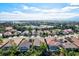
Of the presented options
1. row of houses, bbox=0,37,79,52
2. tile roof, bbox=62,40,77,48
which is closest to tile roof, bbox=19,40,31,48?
row of houses, bbox=0,37,79,52

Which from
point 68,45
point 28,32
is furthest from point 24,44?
point 68,45

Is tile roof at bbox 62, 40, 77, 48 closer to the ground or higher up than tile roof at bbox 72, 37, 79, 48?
closer to the ground

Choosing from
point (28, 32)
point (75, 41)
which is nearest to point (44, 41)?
point (28, 32)

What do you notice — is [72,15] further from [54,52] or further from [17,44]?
[17,44]

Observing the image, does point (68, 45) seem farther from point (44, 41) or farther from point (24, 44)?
point (24, 44)

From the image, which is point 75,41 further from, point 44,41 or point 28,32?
point 28,32

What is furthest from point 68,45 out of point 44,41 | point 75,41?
point 44,41

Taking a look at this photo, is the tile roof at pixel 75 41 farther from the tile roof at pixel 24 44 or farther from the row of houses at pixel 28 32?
the tile roof at pixel 24 44

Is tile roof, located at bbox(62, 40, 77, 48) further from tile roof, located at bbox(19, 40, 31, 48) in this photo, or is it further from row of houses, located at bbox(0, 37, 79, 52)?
tile roof, located at bbox(19, 40, 31, 48)

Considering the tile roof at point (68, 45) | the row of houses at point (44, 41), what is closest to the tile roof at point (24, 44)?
the row of houses at point (44, 41)

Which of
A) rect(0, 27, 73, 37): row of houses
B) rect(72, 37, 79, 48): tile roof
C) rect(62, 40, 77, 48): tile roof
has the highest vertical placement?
rect(0, 27, 73, 37): row of houses

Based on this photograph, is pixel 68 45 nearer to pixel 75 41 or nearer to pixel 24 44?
pixel 75 41

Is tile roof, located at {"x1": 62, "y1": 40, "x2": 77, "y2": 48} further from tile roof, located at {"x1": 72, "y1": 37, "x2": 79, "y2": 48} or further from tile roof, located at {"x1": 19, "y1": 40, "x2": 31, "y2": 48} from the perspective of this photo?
tile roof, located at {"x1": 19, "y1": 40, "x2": 31, "y2": 48}

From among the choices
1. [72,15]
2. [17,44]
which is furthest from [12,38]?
[72,15]
